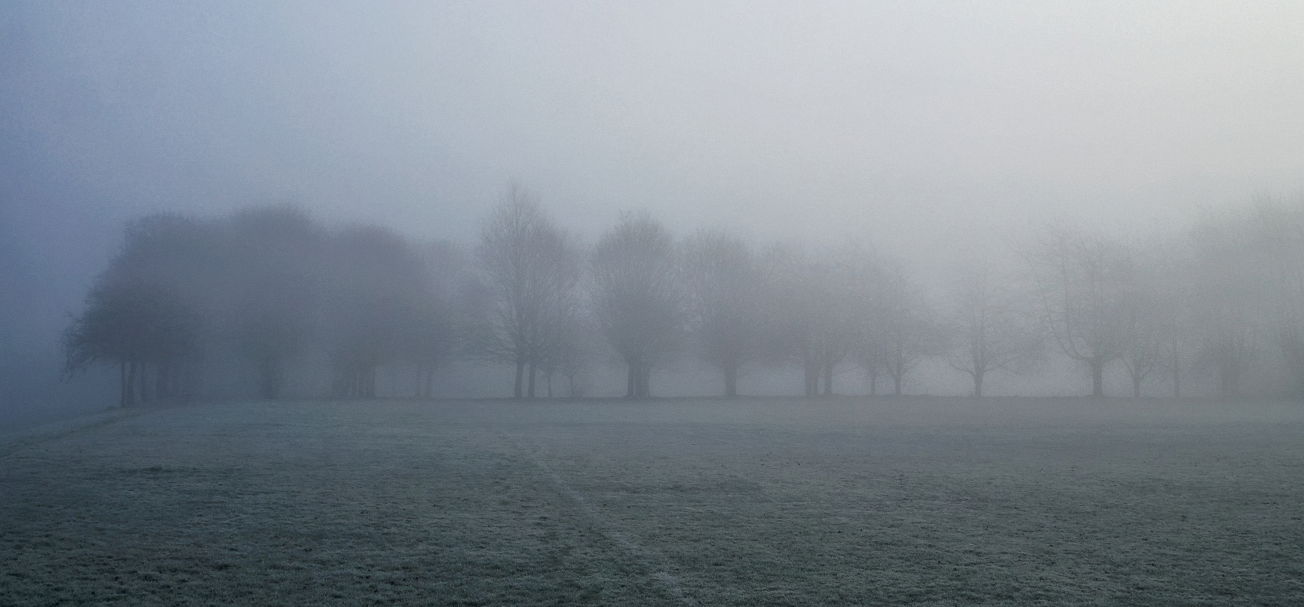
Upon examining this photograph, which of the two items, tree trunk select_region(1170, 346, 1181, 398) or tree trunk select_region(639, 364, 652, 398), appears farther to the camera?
tree trunk select_region(639, 364, 652, 398)

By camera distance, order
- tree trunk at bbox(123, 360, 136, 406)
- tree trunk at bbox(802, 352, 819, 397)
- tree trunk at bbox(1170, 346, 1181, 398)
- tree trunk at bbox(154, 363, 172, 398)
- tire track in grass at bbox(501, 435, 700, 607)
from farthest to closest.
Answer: tree trunk at bbox(802, 352, 819, 397) < tree trunk at bbox(1170, 346, 1181, 398) < tree trunk at bbox(154, 363, 172, 398) < tree trunk at bbox(123, 360, 136, 406) < tire track in grass at bbox(501, 435, 700, 607)

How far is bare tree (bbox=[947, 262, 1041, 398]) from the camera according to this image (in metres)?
67.4

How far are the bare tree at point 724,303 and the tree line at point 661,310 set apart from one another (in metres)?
0.16

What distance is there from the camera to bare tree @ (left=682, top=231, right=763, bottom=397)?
69.6 meters

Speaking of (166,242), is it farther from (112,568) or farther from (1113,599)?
(1113,599)

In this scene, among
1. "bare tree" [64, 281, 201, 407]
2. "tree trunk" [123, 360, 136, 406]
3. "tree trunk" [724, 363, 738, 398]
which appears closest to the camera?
"bare tree" [64, 281, 201, 407]

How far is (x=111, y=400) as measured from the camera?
69.4 meters

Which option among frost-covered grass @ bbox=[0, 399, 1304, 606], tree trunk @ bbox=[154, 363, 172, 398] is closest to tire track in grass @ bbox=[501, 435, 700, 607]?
frost-covered grass @ bbox=[0, 399, 1304, 606]

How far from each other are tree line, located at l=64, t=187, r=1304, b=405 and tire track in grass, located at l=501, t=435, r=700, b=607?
49.2 metres

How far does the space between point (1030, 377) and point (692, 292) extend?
27.3 m

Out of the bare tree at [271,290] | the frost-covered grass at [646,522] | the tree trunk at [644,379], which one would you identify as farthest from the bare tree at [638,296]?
the frost-covered grass at [646,522]

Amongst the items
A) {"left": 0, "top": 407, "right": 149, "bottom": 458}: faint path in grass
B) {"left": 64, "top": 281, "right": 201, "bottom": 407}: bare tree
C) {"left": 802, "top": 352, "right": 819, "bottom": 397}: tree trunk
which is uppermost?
{"left": 64, "top": 281, "right": 201, "bottom": 407}: bare tree

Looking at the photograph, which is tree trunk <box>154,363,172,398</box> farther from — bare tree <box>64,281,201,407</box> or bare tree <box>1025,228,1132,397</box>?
bare tree <box>1025,228,1132,397</box>

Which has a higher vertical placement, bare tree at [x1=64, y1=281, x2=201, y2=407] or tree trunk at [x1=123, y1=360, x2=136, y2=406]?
bare tree at [x1=64, y1=281, x2=201, y2=407]
